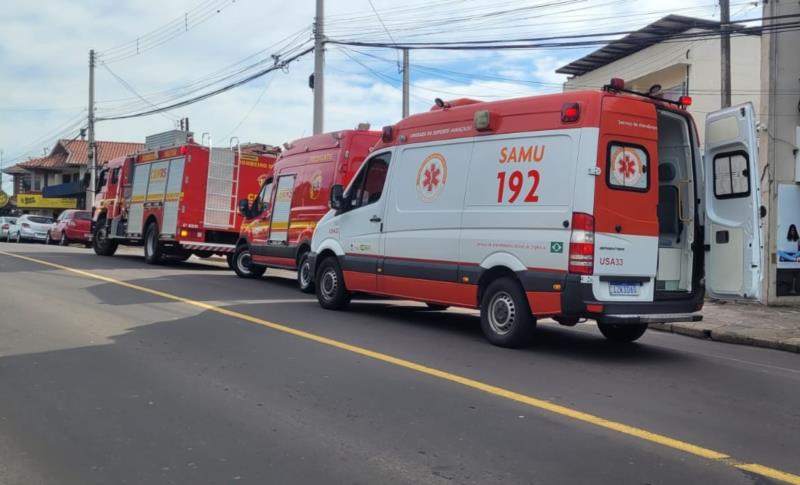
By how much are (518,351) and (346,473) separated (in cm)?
389

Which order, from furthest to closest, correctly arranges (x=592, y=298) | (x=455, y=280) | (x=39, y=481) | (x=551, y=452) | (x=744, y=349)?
1. (x=744, y=349)
2. (x=455, y=280)
3. (x=592, y=298)
4. (x=551, y=452)
5. (x=39, y=481)

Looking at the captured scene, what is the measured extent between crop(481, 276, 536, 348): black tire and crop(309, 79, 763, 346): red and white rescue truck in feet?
0.04

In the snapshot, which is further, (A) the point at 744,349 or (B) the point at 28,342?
(A) the point at 744,349

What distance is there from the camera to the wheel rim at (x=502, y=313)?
24.8ft

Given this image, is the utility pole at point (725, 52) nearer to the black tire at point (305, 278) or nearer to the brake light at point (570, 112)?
the black tire at point (305, 278)

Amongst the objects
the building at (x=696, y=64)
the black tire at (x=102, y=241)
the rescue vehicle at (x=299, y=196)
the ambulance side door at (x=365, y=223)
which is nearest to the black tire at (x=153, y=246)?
the black tire at (x=102, y=241)

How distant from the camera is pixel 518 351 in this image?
24.5 feet

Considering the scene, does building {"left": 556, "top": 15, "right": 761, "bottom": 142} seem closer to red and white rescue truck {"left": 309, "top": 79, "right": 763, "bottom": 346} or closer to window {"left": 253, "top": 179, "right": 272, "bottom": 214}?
window {"left": 253, "top": 179, "right": 272, "bottom": 214}

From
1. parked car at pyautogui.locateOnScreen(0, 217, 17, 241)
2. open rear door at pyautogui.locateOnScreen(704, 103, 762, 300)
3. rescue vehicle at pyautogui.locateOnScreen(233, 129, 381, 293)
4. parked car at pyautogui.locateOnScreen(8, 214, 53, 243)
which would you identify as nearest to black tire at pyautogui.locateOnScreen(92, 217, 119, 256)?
rescue vehicle at pyautogui.locateOnScreen(233, 129, 381, 293)

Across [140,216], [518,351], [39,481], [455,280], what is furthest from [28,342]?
[140,216]

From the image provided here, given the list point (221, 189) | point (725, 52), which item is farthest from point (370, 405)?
point (725, 52)

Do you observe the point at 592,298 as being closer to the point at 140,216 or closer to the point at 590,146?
the point at 590,146

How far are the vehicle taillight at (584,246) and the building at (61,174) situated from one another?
1956 inches

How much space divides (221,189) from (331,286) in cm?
873
